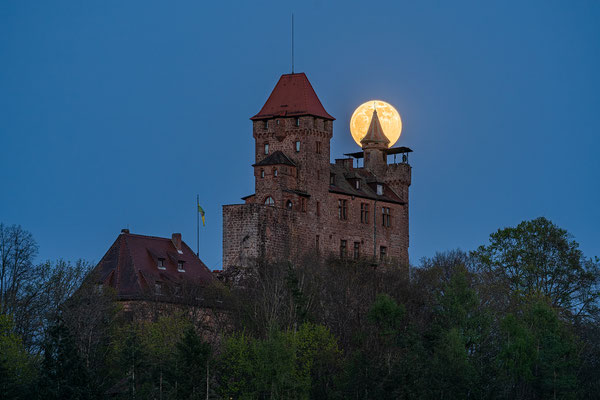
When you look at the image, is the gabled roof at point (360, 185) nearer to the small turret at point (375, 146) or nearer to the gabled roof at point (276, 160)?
the small turret at point (375, 146)

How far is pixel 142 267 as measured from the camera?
9044 centimetres

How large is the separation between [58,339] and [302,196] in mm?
35206

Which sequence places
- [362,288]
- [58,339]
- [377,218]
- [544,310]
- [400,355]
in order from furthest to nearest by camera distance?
Answer: 1. [377,218]
2. [362,288]
3. [544,310]
4. [400,355]
5. [58,339]

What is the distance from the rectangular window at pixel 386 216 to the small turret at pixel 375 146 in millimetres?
4094

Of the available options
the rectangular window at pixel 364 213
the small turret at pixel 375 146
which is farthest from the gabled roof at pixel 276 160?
the small turret at pixel 375 146

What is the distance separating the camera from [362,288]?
93312 mm

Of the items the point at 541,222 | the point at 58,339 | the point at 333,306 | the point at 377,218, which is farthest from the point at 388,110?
the point at 58,339

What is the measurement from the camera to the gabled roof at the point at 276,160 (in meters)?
102

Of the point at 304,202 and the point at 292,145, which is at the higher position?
the point at 292,145

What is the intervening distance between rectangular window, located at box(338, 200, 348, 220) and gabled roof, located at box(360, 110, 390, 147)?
9.30m

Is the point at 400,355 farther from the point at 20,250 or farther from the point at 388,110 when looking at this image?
the point at 388,110

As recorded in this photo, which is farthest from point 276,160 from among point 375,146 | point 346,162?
point 375,146

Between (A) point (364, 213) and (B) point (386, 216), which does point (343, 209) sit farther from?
(B) point (386, 216)

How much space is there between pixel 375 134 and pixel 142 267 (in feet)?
99.6
